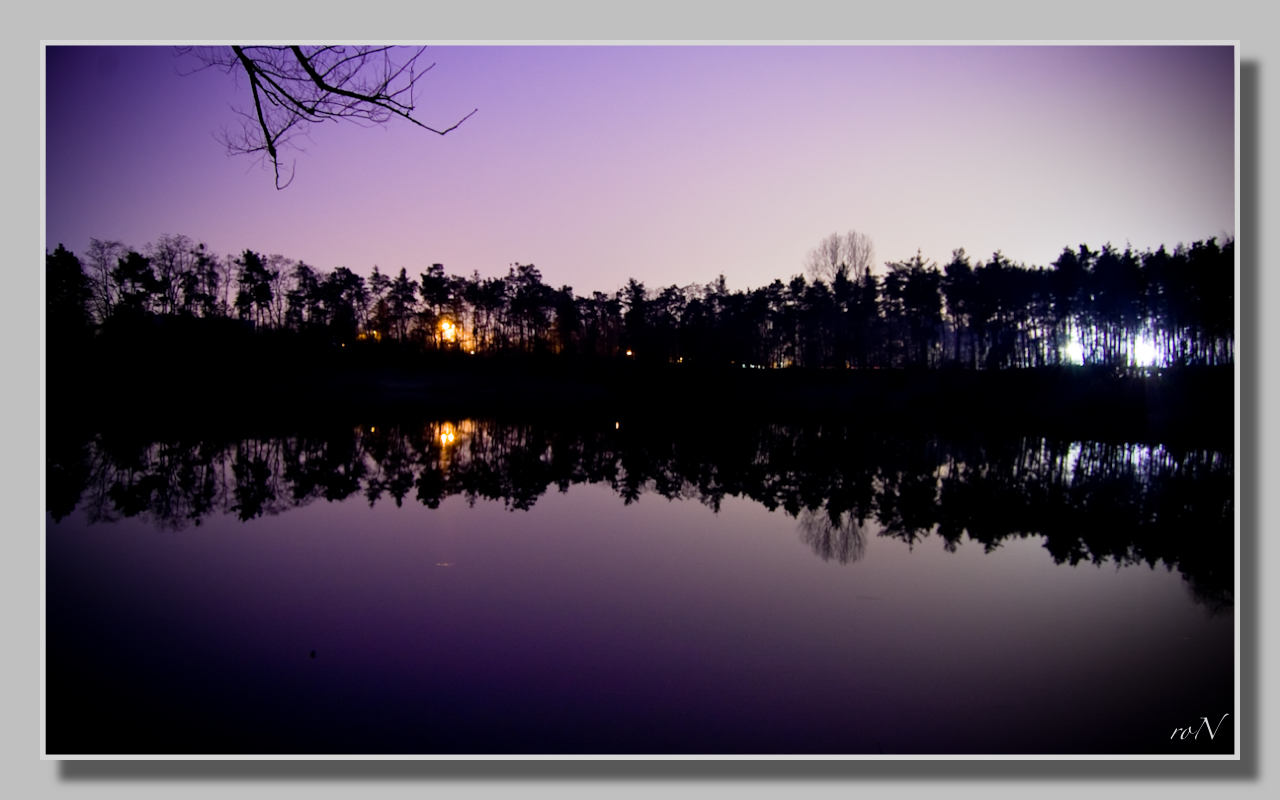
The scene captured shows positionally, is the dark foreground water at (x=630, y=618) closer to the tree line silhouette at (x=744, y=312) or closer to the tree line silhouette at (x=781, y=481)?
the tree line silhouette at (x=781, y=481)

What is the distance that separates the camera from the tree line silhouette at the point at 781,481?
337 inches

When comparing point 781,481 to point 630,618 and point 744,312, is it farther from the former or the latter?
point 744,312

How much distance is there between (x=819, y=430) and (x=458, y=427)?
1406 centimetres

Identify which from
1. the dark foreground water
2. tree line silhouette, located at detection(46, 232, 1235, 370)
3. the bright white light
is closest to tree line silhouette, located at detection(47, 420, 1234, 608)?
the dark foreground water

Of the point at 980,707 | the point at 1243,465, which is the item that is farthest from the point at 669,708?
the point at 1243,465

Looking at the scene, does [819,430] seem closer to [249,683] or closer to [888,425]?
[888,425]

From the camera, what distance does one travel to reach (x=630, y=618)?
522 centimetres

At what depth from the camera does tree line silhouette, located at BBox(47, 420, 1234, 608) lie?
855cm

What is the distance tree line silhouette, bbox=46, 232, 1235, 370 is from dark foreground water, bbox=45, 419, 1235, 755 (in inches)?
783

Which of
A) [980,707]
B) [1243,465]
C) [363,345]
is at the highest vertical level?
[363,345]

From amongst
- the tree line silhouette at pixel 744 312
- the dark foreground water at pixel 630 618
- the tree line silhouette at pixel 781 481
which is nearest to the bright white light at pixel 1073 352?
the tree line silhouette at pixel 744 312

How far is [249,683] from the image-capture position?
4000 mm

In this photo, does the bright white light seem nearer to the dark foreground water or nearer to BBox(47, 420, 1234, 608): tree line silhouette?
BBox(47, 420, 1234, 608): tree line silhouette

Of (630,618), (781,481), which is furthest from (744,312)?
(630,618)
